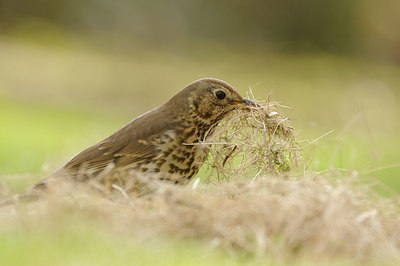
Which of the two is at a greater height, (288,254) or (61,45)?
(61,45)

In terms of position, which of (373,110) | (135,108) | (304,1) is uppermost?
(304,1)

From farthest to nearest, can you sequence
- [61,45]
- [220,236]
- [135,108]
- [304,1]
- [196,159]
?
1. [304,1]
2. [61,45]
3. [135,108]
4. [196,159]
5. [220,236]

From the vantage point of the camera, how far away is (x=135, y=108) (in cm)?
2077

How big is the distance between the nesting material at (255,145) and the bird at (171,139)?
0.37 feet

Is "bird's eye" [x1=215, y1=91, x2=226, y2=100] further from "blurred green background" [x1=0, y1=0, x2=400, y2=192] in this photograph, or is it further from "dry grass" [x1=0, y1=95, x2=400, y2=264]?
"blurred green background" [x1=0, y1=0, x2=400, y2=192]

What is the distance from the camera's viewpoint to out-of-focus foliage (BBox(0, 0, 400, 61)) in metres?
27.7

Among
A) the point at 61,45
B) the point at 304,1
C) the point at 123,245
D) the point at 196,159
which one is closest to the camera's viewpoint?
the point at 123,245

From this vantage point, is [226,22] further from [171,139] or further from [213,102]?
[171,139]

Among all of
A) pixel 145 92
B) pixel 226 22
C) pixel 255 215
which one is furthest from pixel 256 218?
pixel 226 22

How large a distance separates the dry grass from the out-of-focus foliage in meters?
23.3

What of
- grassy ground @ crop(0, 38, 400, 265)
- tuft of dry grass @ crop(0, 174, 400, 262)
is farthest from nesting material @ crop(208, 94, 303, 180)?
grassy ground @ crop(0, 38, 400, 265)

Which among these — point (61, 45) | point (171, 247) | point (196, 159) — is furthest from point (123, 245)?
point (61, 45)

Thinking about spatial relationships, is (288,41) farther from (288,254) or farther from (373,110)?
(288,254)

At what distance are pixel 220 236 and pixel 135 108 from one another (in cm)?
1673
